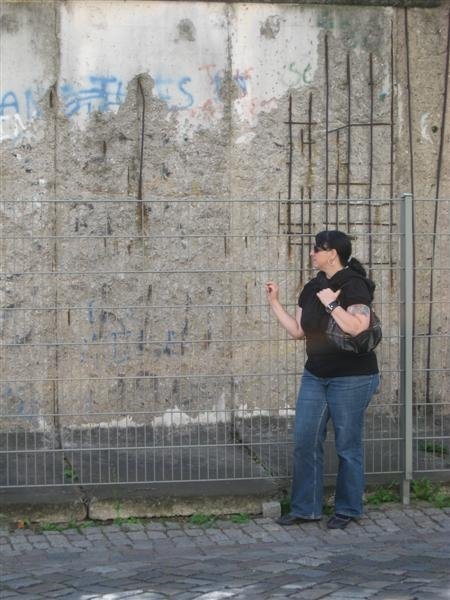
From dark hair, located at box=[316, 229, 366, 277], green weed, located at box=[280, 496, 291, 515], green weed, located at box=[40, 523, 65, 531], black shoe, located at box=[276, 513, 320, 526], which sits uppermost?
dark hair, located at box=[316, 229, 366, 277]

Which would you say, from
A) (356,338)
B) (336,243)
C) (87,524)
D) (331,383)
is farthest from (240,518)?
(336,243)

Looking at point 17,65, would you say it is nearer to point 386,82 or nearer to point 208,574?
point 386,82

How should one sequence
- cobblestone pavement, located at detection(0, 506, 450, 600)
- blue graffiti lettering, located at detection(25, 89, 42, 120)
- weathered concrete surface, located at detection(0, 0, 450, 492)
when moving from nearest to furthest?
cobblestone pavement, located at detection(0, 506, 450, 600) → weathered concrete surface, located at detection(0, 0, 450, 492) → blue graffiti lettering, located at detection(25, 89, 42, 120)

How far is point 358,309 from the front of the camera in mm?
6070

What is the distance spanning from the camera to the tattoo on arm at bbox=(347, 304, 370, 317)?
6.06 m

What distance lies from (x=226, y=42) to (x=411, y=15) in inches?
57.2

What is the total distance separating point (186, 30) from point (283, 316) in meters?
3.00

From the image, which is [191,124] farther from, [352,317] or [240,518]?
[240,518]

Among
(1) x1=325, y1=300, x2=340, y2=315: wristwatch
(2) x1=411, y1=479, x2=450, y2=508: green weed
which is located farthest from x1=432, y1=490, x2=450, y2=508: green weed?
(1) x1=325, y1=300, x2=340, y2=315: wristwatch

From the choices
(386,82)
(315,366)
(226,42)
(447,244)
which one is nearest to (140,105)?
(226,42)

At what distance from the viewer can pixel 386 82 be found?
28.4ft

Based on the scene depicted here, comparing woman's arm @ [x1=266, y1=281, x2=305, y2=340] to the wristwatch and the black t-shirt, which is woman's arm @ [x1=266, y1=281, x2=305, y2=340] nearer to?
the black t-shirt

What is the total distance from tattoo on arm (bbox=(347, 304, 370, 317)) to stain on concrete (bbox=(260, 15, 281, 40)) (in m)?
3.17

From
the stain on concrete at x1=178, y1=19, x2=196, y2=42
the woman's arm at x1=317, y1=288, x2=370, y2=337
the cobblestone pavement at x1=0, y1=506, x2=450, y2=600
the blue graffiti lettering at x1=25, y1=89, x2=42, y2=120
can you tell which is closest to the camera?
the cobblestone pavement at x1=0, y1=506, x2=450, y2=600
